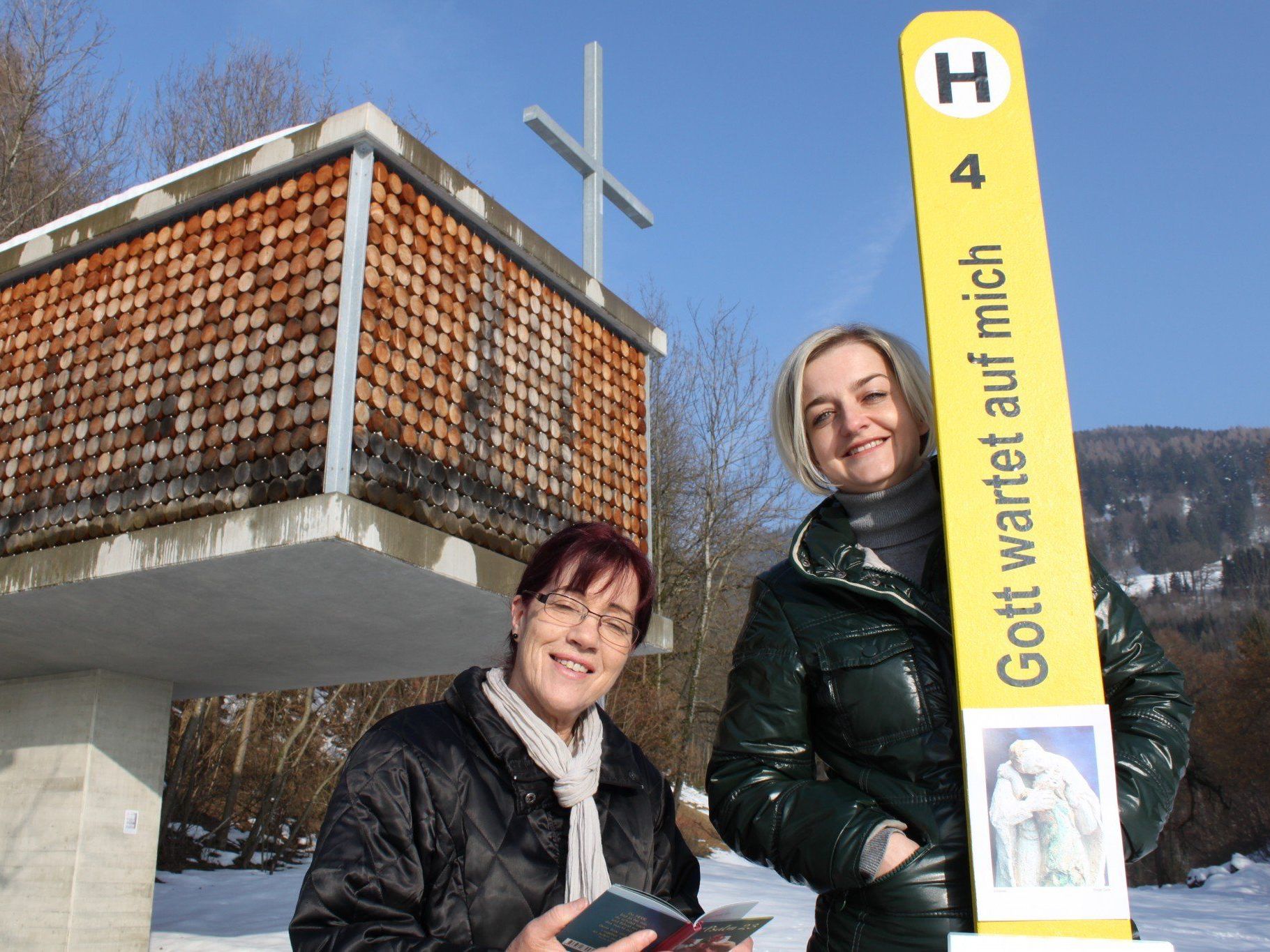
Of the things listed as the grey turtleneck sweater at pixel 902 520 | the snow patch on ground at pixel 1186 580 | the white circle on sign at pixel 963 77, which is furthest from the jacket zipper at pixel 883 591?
the snow patch on ground at pixel 1186 580

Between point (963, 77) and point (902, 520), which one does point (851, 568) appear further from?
point (963, 77)

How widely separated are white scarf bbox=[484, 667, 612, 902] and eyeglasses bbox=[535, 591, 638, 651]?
7.4 inches

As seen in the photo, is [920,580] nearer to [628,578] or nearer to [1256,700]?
[628,578]

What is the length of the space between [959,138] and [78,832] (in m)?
7.54

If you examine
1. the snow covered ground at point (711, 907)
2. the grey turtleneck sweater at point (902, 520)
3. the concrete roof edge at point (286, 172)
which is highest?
the concrete roof edge at point (286, 172)

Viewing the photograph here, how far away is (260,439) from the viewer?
18.3ft

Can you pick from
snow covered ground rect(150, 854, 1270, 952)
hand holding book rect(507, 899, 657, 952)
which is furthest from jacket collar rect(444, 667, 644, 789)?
snow covered ground rect(150, 854, 1270, 952)

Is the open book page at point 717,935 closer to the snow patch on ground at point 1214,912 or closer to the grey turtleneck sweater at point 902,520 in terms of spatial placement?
the grey turtleneck sweater at point 902,520

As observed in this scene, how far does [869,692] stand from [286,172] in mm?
4809

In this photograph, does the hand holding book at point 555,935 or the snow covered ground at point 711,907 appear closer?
the hand holding book at point 555,935

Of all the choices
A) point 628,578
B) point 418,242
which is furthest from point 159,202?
point 628,578

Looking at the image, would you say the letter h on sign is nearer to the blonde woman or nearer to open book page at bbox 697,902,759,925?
the blonde woman

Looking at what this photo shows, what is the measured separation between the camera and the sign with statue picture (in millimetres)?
2072

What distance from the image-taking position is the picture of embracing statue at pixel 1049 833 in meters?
2.07
